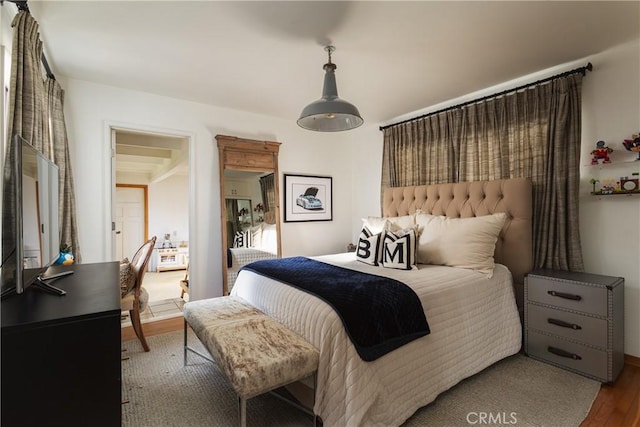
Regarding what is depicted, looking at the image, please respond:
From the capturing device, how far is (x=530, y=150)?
2754 millimetres

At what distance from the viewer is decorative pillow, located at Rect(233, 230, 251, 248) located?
362 centimetres

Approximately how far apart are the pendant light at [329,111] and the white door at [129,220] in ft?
18.8

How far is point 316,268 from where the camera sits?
2365mm

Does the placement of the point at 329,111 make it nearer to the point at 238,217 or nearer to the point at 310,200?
the point at 238,217

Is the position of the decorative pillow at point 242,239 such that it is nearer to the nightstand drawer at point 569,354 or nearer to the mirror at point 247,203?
the mirror at point 247,203

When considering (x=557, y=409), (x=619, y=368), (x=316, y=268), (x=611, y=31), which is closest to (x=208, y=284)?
(x=316, y=268)

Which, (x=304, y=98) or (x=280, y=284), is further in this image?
(x=304, y=98)

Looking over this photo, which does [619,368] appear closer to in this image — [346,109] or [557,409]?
[557,409]

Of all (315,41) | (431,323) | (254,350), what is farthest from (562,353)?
(315,41)

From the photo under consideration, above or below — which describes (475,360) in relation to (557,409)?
above

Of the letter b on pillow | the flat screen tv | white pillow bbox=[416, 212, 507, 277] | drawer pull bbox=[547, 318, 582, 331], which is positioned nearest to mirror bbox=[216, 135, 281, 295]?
the letter b on pillow

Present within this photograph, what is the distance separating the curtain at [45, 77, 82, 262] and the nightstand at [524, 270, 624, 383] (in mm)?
3744

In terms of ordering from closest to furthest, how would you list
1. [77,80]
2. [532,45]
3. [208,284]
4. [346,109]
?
[346,109] < [532,45] < [77,80] < [208,284]

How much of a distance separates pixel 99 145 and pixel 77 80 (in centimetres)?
60
